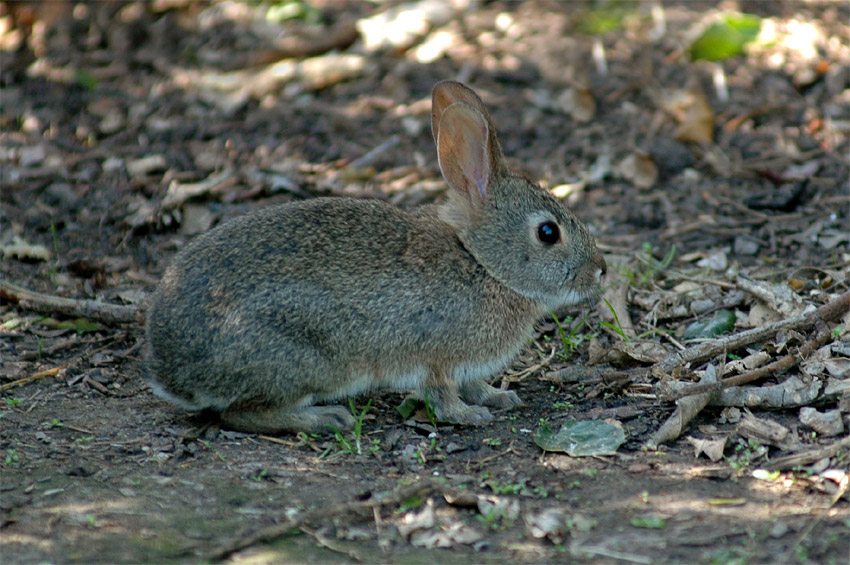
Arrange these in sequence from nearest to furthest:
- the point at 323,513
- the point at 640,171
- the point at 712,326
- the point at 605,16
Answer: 1. the point at 323,513
2. the point at 712,326
3. the point at 640,171
4. the point at 605,16

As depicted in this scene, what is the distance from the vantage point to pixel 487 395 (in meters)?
6.22

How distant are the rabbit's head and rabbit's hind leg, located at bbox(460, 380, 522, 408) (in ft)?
2.17

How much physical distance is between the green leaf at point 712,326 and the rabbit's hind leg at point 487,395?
137cm

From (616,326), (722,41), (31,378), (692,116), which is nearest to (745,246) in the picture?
(616,326)

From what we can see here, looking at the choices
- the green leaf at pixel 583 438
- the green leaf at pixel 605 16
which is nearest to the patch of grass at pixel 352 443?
the green leaf at pixel 583 438

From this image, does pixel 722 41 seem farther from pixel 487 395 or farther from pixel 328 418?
pixel 328 418

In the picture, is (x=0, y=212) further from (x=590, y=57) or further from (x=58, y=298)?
(x=590, y=57)

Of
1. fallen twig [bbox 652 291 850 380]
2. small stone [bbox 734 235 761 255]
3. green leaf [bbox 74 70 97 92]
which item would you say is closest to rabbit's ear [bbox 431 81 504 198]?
fallen twig [bbox 652 291 850 380]

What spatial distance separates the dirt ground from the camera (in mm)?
4453

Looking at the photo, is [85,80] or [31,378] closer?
[31,378]

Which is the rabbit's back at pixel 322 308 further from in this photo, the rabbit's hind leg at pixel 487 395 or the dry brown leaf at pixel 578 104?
the dry brown leaf at pixel 578 104

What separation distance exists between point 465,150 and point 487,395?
1602 millimetres

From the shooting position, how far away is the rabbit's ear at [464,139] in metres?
6.05

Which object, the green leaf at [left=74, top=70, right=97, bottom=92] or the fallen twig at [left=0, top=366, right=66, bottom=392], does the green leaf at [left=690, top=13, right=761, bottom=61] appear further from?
the fallen twig at [left=0, top=366, right=66, bottom=392]
